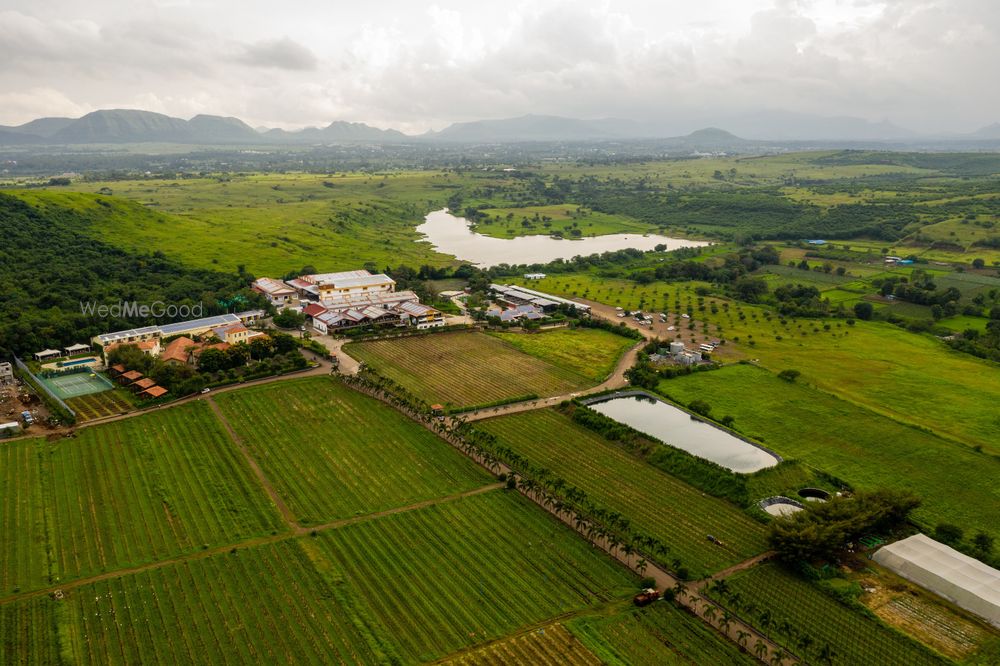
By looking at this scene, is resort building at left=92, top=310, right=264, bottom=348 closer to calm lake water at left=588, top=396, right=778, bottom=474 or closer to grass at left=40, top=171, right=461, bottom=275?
grass at left=40, top=171, right=461, bottom=275

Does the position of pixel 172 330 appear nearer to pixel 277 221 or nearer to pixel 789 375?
pixel 789 375

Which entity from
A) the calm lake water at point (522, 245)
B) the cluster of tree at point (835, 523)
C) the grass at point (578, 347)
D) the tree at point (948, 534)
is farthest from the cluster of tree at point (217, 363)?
the calm lake water at point (522, 245)

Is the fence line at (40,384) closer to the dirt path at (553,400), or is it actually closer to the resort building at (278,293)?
the resort building at (278,293)

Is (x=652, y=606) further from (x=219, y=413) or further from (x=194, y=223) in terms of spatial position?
(x=194, y=223)

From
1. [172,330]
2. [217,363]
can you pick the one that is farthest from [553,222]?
[217,363]

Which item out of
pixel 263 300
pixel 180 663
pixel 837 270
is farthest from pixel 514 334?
pixel 837 270
